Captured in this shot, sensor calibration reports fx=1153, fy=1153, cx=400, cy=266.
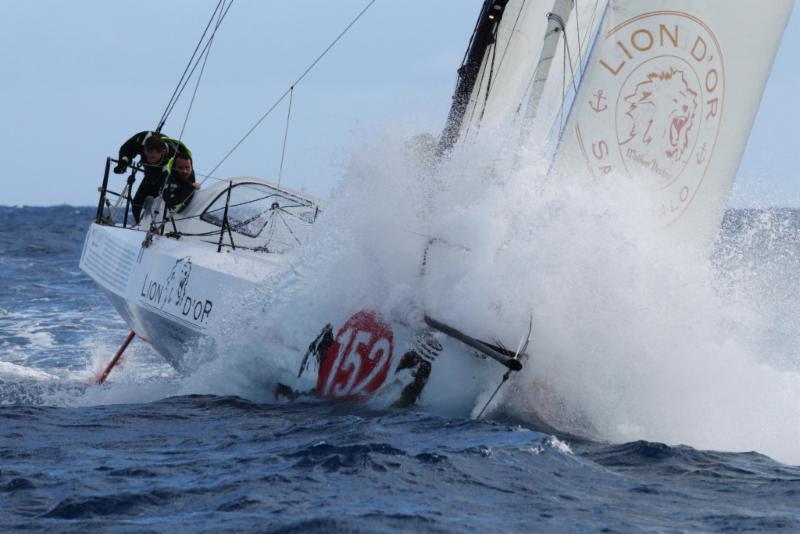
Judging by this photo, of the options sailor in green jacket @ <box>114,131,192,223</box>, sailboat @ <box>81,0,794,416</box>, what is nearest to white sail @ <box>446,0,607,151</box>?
sailboat @ <box>81,0,794,416</box>

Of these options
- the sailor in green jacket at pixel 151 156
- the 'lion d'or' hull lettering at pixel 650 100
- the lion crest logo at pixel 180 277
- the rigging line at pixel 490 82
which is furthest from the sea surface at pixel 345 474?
the sailor in green jacket at pixel 151 156

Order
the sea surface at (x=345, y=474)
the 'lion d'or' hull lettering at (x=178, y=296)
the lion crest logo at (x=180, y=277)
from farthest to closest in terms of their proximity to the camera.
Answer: the lion crest logo at (x=180, y=277) < the 'lion d'or' hull lettering at (x=178, y=296) < the sea surface at (x=345, y=474)

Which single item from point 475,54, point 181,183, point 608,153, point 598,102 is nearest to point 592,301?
point 608,153

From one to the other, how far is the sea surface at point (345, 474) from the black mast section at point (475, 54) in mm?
2387

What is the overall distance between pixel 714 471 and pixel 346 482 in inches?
60.7

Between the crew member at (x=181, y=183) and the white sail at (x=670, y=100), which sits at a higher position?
the white sail at (x=670, y=100)

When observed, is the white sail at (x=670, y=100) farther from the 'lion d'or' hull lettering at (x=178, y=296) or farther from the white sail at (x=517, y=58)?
the 'lion d'or' hull lettering at (x=178, y=296)

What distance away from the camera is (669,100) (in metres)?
5.66

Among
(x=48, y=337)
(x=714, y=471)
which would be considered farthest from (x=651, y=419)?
(x=48, y=337)

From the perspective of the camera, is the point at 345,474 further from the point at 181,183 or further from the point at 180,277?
the point at 181,183

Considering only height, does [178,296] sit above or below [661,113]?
below

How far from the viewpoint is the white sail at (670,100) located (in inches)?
218

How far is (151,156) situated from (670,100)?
446cm

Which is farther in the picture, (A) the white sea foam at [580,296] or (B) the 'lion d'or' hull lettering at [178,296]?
(B) the 'lion d'or' hull lettering at [178,296]
